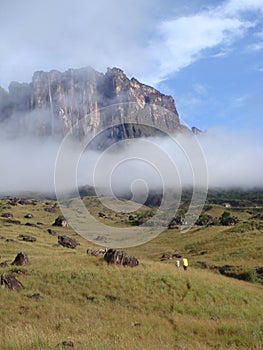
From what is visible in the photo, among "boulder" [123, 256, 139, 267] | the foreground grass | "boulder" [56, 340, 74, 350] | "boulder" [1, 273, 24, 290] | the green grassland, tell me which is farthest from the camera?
"boulder" [123, 256, 139, 267]

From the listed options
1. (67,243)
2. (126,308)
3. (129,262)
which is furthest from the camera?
(67,243)

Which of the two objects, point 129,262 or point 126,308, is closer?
point 126,308

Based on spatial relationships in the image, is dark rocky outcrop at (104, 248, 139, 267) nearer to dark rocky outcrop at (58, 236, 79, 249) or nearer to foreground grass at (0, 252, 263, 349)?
foreground grass at (0, 252, 263, 349)

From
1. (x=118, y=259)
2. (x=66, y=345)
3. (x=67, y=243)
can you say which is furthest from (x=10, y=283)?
(x=67, y=243)

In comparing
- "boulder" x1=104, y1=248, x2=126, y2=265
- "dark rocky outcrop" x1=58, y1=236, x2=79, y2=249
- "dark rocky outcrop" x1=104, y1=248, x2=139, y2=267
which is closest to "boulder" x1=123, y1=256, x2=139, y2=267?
"dark rocky outcrop" x1=104, y1=248, x2=139, y2=267

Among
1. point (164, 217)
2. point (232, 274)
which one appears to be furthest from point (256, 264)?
point (164, 217)

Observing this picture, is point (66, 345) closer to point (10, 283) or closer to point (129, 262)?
point (10, 283)

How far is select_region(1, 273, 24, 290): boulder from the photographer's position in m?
24.6

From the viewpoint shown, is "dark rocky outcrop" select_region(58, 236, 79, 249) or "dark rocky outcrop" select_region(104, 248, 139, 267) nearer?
"dark rocky outcrop" select_region(104, 248, 139, 267)

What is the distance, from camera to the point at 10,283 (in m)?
24.9

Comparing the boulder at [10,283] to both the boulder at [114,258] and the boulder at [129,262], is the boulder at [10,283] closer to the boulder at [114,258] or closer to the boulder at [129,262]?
the boulder at [114,258]

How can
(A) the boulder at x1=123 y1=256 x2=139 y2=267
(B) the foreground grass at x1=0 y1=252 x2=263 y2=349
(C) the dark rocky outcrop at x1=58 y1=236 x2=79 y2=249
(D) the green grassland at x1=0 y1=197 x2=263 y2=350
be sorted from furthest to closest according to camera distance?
(C) the dark rocky outcrop at x1=58 y1=236 x2=79 y2=249 < (A) the boulder at x1=123 y1=256 x2=139 y2=267 < (B) the foreground grass at x1=0 y1=252 x2=263 y2=349 < (D) the green grassland at x1=0 y1=197 x2=263 y2=350

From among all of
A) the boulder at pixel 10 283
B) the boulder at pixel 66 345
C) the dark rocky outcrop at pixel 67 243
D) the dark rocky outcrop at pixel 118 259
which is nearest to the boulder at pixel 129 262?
the dark rocky outcrop at pixel 118 259

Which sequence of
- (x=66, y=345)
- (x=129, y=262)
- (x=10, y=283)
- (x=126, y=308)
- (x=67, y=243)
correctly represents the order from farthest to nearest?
1. (x=67, y=243)
2. (x=129, y=262)
3. (x=10, y=283)
4. (x=126, y=308)
5. (x=66, y=345)
